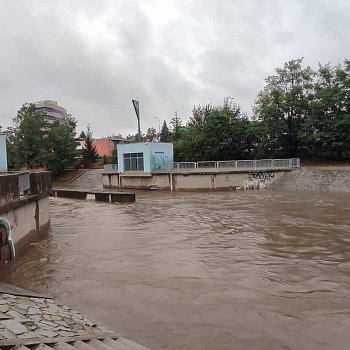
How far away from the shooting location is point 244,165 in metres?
32.8

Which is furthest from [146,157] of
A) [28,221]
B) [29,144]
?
[28,221]

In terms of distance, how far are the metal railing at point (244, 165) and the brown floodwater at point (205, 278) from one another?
1655 cm

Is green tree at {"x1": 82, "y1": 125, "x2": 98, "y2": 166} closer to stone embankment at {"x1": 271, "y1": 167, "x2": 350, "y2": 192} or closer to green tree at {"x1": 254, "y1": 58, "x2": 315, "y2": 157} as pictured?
green tree at {"x1": 254, "y1": 58, "x2": 315, "y2": 157}

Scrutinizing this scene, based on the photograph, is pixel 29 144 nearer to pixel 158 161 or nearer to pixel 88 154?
pixel 88 154

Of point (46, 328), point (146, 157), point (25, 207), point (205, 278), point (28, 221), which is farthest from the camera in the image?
point (146, 157)

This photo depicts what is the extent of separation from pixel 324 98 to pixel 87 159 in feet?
115

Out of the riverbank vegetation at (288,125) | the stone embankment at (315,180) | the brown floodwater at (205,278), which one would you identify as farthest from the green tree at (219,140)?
the brown floodwater at (205,278)

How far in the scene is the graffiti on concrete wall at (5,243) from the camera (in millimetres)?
9078

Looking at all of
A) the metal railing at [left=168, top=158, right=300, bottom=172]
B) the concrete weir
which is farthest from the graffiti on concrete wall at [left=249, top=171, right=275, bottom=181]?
the concrete weir

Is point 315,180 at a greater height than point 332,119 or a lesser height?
lesser

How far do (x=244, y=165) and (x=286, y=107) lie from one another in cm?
1030

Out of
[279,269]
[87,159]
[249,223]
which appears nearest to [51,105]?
[87,159]

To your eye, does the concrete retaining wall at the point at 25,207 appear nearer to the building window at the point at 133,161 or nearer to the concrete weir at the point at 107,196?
the concrete weir at the point at 107,196

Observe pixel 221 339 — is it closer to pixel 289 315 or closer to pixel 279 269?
pixel 289 315
